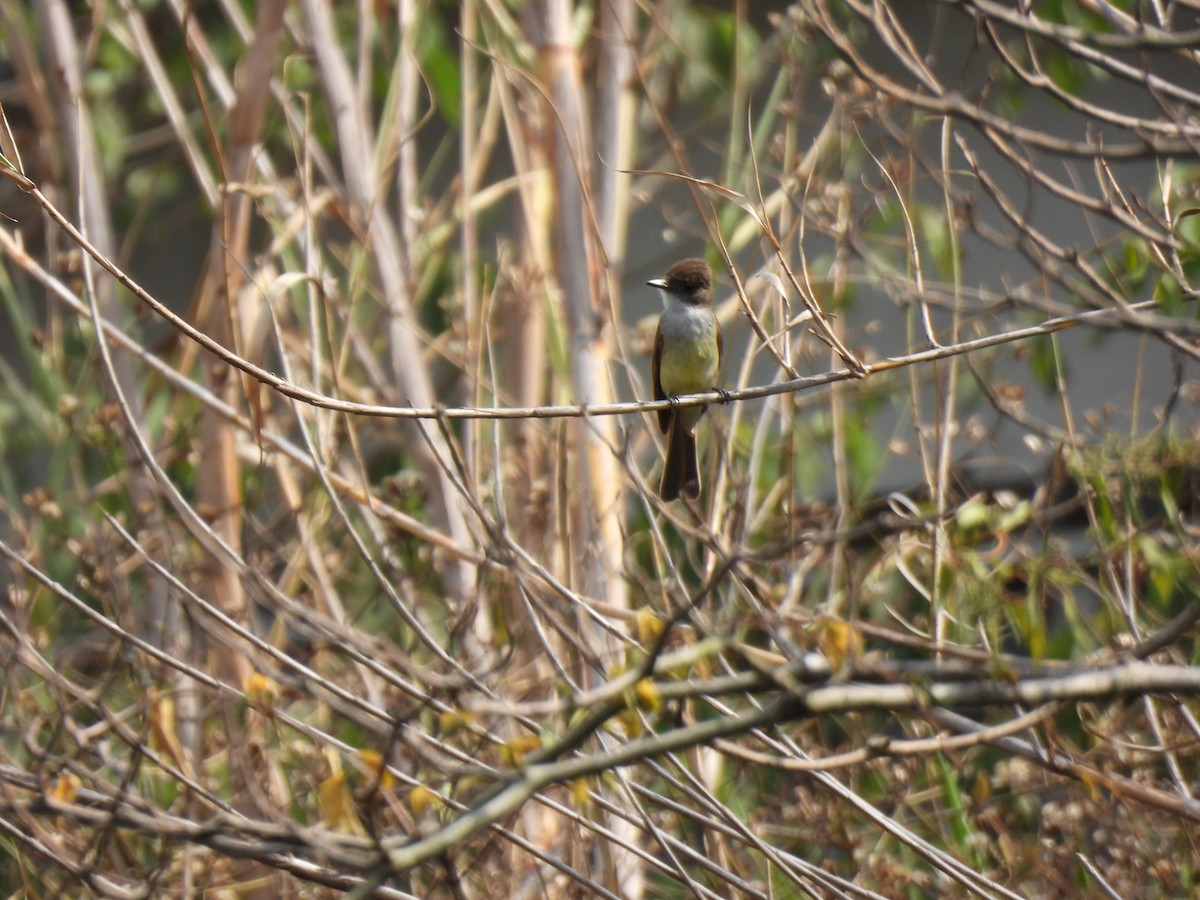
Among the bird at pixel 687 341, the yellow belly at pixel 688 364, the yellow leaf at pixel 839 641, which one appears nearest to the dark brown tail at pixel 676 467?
the bird at pixel 687 341

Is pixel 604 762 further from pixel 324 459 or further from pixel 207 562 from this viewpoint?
pixel 207 562

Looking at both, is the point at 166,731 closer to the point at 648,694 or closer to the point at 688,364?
the point at 688,364

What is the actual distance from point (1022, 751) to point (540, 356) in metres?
2.59

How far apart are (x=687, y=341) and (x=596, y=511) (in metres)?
1.08

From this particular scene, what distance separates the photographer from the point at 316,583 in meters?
3.87

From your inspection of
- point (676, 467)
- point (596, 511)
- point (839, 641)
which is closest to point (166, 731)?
point (596, 511)

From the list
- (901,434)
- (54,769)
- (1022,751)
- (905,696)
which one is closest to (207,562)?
(54,769)

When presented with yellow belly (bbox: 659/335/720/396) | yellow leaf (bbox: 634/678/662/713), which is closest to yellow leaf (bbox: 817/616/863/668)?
yellow leaf (bbox: 634/678/662/713)

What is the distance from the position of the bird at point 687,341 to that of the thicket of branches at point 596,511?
0.57 ft

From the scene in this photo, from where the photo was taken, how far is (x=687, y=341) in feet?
15.5

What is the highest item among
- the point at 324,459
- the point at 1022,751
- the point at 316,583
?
the point at 324,459

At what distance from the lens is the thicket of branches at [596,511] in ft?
7.18

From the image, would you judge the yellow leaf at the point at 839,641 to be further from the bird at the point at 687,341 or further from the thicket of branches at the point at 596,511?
the bird at the point at 687,341

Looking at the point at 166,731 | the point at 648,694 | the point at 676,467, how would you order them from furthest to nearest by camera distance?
the point at 676,467, the point at 166,731, the point at 648,694
